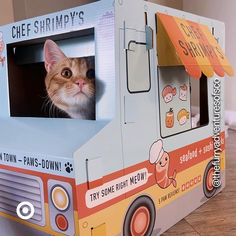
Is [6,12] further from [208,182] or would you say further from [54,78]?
[208,182]

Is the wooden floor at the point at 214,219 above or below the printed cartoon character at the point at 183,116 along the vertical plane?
below

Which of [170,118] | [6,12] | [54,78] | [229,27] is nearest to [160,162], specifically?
[170,118]

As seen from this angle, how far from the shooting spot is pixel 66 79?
0.74 m

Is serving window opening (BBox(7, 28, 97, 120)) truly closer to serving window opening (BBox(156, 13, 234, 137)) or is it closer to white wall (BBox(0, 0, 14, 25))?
serving window opening (BBox(156, 13, 234, 137))

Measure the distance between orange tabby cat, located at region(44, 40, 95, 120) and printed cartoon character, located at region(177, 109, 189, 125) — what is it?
11.3 inches

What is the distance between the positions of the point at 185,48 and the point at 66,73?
0.29 meters

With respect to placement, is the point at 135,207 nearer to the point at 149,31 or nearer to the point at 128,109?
the point at 128,109

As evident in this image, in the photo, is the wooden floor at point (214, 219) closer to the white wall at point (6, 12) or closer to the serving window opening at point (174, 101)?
the serving window opening at point (174, 101)

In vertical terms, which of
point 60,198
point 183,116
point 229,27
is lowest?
point 60,198

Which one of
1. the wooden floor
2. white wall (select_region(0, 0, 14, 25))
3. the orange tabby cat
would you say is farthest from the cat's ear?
white wall (select_region(0, 0, 14, 25))

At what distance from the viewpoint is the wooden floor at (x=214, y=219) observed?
799 mm

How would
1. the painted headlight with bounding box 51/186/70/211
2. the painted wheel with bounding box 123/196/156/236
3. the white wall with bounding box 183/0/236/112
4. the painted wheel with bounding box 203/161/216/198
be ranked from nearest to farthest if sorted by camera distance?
the painted headlight with bounding box 51/186/70/211 → the painted wheel with bounding box 123/196/156/236 → the painted wheel with bounding box 203/161/216/198 → the white wall with bounding box 183/0/236/112

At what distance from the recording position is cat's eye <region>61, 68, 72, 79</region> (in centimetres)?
74

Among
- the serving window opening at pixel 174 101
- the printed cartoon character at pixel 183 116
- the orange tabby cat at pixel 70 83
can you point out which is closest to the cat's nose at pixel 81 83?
the orange tabby cat at pixel 70 83
